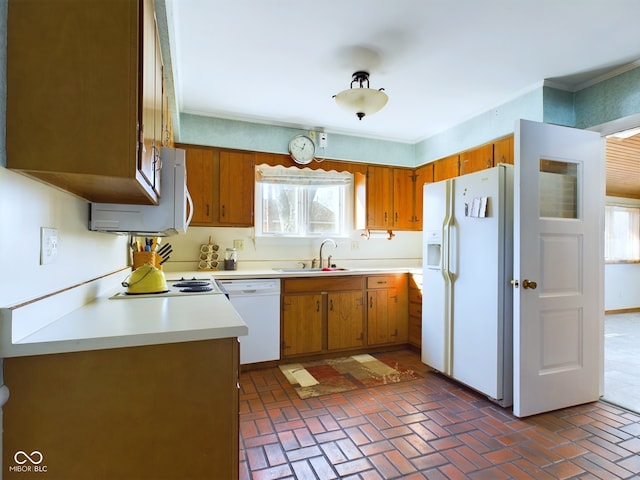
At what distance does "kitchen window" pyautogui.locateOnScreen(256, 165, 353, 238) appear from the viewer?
3.89 m

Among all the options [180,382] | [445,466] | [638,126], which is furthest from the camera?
[638,126]

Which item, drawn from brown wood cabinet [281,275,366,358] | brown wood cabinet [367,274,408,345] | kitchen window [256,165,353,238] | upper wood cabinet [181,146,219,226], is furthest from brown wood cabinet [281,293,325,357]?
upper wood cabinet [181,146,219,226]

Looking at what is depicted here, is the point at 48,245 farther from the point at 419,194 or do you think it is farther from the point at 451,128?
the point at 419,194

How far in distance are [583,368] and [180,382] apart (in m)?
2.81

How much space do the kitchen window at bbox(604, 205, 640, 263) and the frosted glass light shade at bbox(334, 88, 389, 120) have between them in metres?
5.95

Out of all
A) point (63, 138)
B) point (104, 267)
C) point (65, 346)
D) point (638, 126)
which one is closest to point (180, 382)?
point (65, 346)

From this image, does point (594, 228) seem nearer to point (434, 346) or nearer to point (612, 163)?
point (434, 346)

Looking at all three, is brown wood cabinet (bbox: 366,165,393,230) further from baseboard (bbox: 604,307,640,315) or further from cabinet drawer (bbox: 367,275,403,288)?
baseboard (bbox: 604,307,640,315)

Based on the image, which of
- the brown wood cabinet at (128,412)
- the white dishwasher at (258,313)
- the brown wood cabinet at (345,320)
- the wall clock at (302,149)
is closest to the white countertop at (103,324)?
the brown wood cabinet at (128,412)

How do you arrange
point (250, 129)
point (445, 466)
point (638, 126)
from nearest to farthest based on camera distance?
point (445, 466)
point (638, 126)
point (250, 129)

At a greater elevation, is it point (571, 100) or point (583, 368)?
point (571, 100)

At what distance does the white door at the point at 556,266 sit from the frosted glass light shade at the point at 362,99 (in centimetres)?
98

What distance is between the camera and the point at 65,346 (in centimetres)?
92

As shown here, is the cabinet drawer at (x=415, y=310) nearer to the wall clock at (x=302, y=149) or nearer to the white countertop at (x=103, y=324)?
the wall clock at (x=302, y=149)
